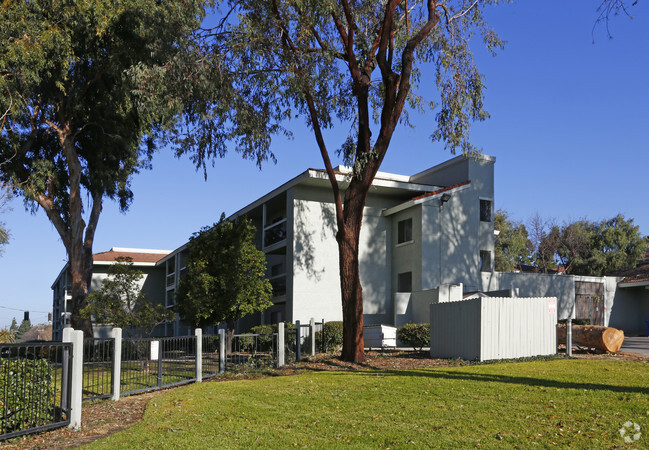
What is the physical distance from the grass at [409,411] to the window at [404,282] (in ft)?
49.9

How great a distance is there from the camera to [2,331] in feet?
46.1

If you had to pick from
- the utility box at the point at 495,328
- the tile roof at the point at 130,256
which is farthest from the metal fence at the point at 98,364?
the tile roof at the point at 130,256

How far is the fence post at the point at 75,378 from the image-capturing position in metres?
9.93

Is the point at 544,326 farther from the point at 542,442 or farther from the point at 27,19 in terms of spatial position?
the point at 27,19

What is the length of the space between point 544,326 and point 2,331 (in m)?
14.6

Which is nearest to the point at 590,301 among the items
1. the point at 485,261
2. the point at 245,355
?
the point at 485,261

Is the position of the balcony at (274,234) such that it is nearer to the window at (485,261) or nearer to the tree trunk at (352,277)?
the window at (485,261)

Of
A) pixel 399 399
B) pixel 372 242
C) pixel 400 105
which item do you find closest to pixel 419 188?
pixel 372 242

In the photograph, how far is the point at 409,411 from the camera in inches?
378

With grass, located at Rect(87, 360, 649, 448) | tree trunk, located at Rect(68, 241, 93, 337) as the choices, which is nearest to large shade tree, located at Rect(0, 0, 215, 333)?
tree trunk, located at Rect(68, 241, 93, 337)

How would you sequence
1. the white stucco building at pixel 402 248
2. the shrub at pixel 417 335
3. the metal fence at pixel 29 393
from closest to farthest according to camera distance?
the metal fence at pixel 29 393 < the shrub at pixel 417 335 < the white stucco building at pixel 402 248

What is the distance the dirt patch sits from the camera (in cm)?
902

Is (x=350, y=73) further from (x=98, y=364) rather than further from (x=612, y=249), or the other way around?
(x=612, y=249)

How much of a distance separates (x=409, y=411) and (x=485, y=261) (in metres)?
21.8
